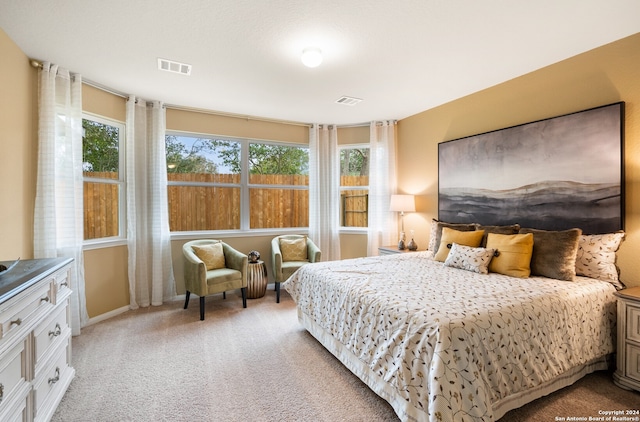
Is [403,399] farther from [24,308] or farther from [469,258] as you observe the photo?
[24,308]

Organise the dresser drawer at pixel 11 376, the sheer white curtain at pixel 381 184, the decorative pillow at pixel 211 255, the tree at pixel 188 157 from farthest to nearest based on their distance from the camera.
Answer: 1. the sheer white curtain at pixel 381 184
2. the tree at pixel 188 157
3. the decorative pillow at pixel 211 255
4. the dresser drawer at pixel 11 376

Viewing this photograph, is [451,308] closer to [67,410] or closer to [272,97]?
[67,410]

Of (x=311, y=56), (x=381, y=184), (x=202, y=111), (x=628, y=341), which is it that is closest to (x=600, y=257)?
(x=628, y=341)

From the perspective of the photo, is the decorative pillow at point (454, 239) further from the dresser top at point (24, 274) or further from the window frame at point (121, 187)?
the window frame at point (121, 187)

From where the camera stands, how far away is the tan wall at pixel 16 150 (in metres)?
2.37

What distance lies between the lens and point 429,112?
4.21m

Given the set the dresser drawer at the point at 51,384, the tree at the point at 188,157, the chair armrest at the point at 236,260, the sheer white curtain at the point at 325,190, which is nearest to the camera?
the dresser drawer at the point at 51,384

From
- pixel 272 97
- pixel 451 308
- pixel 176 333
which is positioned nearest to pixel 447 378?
pixel 451 308

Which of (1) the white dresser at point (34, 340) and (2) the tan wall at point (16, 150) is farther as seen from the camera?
(2) the tan wall at point (16, 150)

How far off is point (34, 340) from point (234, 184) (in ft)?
10.5

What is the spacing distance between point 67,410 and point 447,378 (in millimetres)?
2354

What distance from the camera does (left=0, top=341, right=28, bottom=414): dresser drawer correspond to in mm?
1315

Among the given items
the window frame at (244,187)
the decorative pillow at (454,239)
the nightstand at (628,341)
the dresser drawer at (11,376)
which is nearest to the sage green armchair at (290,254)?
the window frame at (244,187)

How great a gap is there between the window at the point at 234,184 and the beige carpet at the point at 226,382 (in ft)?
5.61
